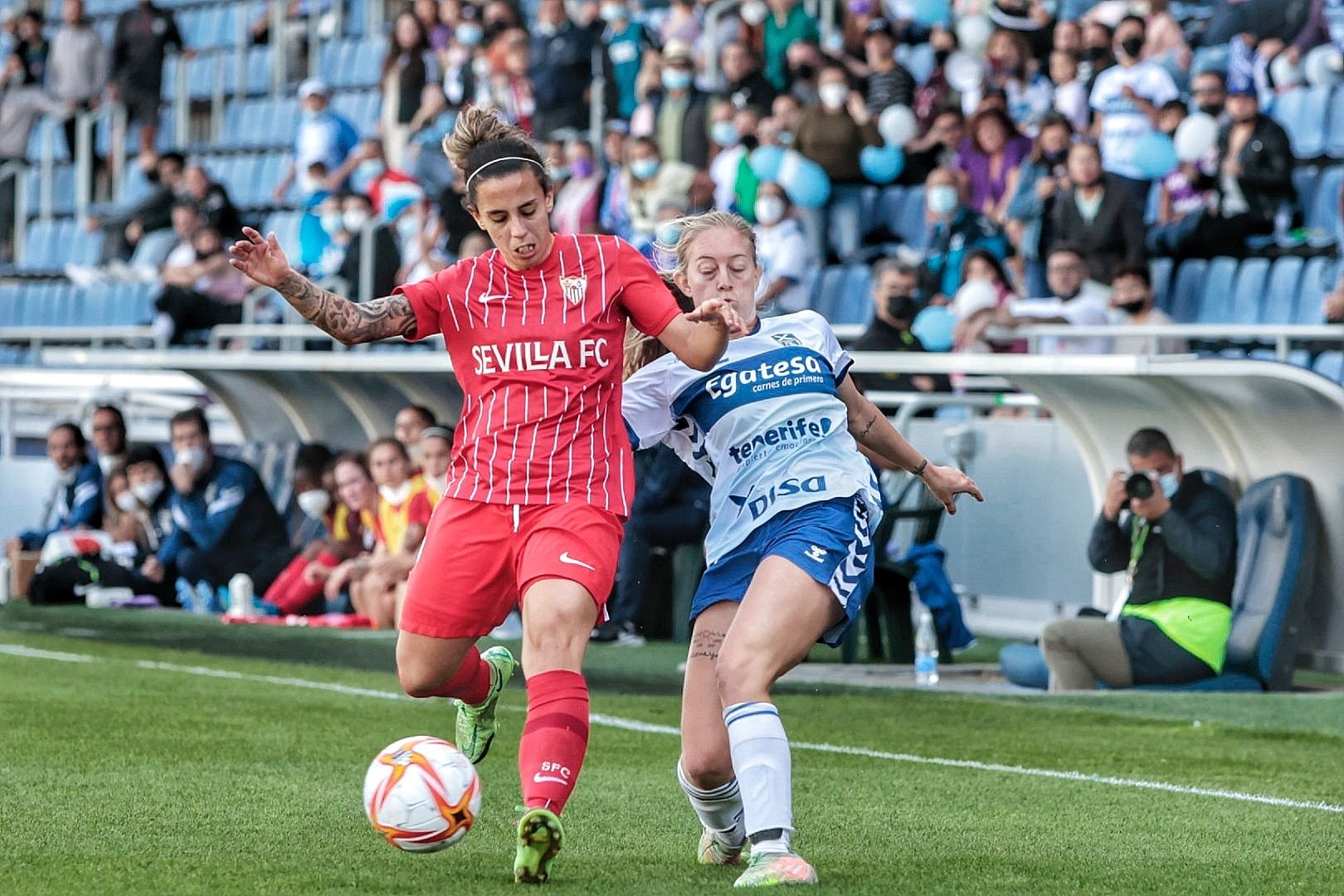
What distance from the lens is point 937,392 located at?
540 inches

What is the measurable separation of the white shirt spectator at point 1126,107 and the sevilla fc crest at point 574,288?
9.81 m

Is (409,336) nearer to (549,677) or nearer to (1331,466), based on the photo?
(549,677)

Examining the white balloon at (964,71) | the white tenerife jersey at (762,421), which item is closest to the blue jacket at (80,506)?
the white balloon at (964,71)

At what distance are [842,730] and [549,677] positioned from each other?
13.2 feet

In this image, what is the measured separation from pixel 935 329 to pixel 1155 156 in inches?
90.7

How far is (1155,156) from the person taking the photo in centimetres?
1492

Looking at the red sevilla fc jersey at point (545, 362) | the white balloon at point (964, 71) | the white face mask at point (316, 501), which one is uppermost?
the white balloon at point (964, 71)

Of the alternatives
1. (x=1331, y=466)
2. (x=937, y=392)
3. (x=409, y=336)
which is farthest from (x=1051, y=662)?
(x=409, y=336)

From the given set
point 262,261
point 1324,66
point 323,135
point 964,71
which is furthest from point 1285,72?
point 262,261

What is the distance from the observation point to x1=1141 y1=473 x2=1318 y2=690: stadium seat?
10.7 m

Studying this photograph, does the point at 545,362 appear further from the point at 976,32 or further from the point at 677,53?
the point at 677,53

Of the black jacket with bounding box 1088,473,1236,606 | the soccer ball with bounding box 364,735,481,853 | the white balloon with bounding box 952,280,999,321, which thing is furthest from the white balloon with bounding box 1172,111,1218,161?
the soccer ball with bounding box 364,735,481,853

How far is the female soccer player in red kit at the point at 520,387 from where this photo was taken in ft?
18.3

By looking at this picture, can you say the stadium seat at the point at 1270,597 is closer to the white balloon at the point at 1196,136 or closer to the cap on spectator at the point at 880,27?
the white balloon at the point at 1196,136
